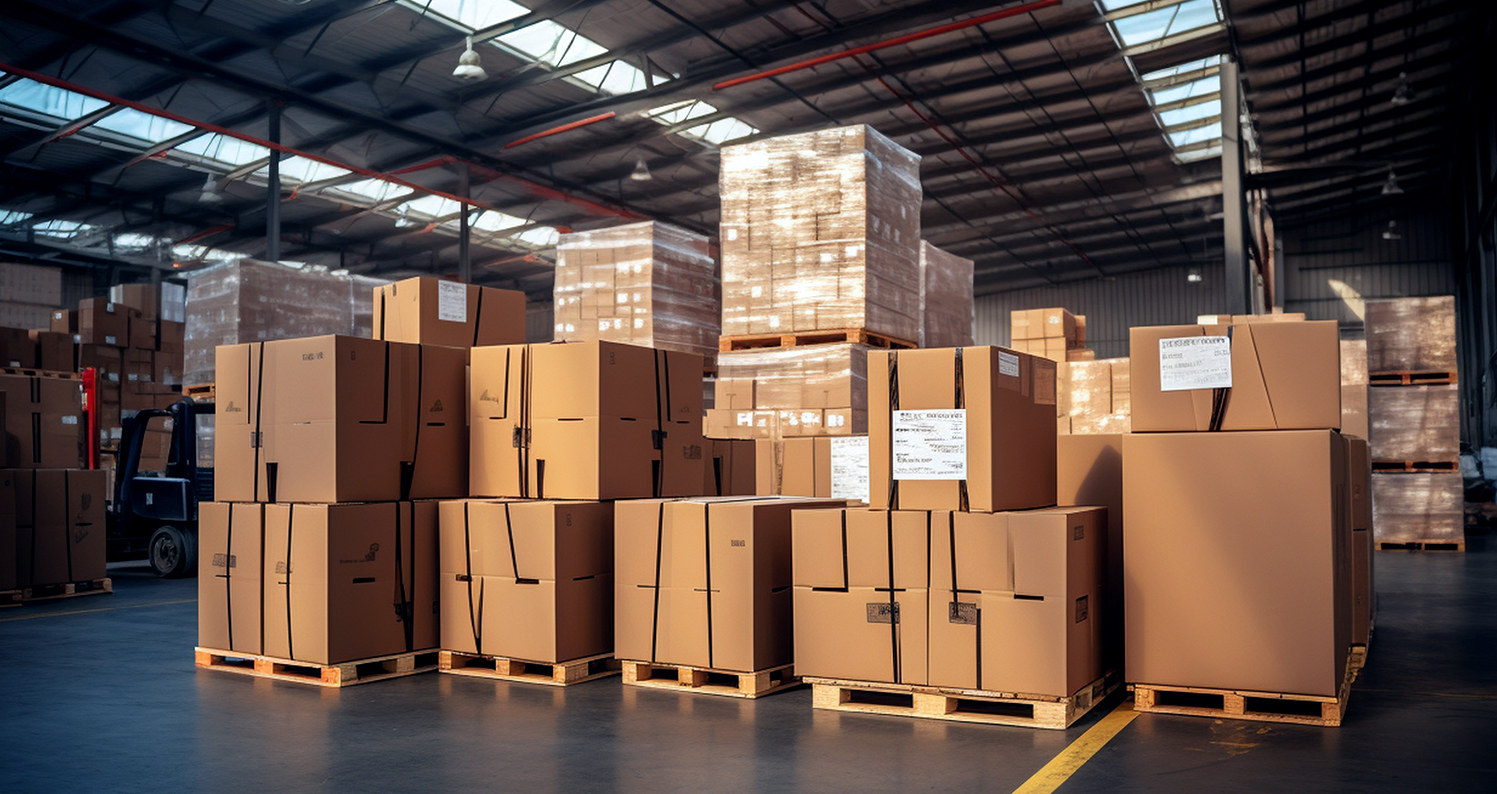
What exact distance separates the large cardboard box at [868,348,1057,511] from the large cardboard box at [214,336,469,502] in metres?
2.18

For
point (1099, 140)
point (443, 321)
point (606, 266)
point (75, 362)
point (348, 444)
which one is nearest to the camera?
point (348, 444)

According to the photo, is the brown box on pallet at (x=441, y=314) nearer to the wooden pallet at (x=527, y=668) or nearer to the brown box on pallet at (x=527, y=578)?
the brown box on pallet at (x=527, y=578)

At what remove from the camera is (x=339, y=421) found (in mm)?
4910

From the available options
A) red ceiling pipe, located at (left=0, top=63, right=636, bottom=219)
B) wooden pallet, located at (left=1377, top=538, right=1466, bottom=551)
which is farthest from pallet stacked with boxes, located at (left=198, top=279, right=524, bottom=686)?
wooden pallet, located at (left=1377, top=538, right=1466, bottom=551)

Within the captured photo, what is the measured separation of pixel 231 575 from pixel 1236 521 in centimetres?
425

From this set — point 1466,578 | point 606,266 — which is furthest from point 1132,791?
point 1466,578

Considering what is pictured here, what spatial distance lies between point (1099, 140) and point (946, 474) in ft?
43.5

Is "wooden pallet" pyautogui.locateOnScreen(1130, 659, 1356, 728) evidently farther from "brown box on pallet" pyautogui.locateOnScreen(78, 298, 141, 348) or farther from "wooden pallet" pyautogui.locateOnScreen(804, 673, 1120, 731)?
"brown box on pallet" pyautogui.locateOnScreen(78, 298, 141, 348)

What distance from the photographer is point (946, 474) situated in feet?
13.4

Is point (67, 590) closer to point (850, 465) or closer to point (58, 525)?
point (58, 525)

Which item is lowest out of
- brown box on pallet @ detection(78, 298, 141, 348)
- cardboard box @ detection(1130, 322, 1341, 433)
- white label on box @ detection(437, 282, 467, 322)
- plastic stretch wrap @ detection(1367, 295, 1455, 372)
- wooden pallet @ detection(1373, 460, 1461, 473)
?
wooden pallet @ detection(1373, 460, 1461, 473)

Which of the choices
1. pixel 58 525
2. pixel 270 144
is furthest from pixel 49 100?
pixel 58 525

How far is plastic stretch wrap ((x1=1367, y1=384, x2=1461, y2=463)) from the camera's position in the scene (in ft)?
37.0

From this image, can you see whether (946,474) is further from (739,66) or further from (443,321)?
(739,66)
